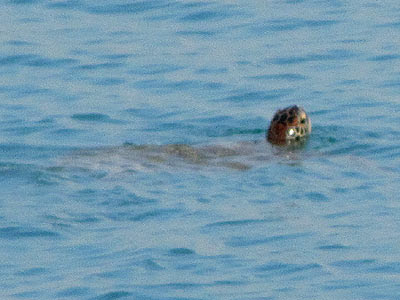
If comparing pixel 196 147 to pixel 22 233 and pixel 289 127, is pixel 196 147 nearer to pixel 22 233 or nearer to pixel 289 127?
pixel 289 127

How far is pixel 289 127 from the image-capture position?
13.3m

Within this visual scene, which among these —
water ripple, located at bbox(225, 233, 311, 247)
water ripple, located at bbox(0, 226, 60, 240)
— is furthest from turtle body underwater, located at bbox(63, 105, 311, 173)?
water ripple, located at bbox(225, 233, 311, 247)

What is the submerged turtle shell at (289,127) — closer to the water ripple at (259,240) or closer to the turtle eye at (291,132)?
the turtle eye at (291,132)

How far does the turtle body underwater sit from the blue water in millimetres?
37

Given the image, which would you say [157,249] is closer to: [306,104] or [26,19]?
[306,104]

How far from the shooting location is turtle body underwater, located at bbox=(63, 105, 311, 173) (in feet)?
40.4

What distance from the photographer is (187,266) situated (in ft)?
31.5

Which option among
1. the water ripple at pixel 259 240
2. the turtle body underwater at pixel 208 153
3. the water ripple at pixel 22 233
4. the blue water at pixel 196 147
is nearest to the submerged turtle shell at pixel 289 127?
the turtle body underwater at pixel 208 153

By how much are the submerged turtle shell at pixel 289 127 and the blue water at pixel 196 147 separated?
189 millimetres

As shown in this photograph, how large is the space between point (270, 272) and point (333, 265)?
47 cm

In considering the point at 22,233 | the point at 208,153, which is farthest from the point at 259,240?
the point at 208,153

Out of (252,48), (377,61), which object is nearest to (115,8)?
(252,48)

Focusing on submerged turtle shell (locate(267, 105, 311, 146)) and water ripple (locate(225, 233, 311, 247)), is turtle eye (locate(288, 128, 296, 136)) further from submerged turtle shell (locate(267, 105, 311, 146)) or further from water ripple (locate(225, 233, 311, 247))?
water ripple (locate(225, 233, 311, 247))

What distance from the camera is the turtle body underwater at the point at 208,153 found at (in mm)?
12305
